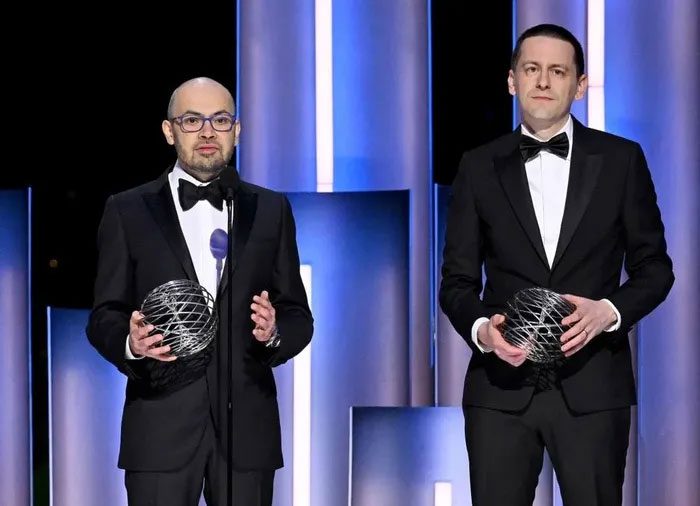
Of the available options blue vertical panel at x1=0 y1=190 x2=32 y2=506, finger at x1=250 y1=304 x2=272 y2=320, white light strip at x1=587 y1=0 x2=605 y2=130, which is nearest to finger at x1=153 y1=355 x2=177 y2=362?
finger at x1=250 y1=304 x2=272 y2=320

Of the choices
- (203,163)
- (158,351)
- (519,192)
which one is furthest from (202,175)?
(519,192)

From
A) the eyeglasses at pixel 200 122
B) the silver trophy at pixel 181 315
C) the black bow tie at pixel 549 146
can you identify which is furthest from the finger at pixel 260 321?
the black bow tie at pixel 549 146

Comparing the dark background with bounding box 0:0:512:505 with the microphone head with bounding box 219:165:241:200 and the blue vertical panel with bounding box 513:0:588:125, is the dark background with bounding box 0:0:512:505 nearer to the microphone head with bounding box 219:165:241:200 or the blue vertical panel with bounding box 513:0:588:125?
the blue vertical panel with bounding box 513:0:588:125

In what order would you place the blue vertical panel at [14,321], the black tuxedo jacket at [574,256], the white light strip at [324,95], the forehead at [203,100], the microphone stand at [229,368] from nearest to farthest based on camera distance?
1. the microphone stand at [229,368]
2. the black tuxedo jacket at [574,256]
3. the forehead at [203,100]
4. the white light strip at [324,95]
5. the blue vertical panel at [14,321]

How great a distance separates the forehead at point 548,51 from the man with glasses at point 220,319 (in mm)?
880

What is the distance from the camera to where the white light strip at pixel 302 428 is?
4.42 metres

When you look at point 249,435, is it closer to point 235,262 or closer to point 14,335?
point 235,262

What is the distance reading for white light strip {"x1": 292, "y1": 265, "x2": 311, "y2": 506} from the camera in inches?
174

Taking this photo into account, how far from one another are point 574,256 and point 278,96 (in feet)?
5.59

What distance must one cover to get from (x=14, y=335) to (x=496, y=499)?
2.30 meters

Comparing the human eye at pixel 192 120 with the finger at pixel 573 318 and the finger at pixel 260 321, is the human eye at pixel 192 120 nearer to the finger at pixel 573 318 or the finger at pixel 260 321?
the finger at pixel 260 321

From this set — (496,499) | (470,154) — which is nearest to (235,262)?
(470,154)

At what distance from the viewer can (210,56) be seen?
4.89 metres

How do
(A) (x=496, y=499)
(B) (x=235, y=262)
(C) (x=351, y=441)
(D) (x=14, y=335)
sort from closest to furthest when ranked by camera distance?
(A) (x=496, y=499), (B) (x=235, y=262), (C) (x=351, y=441), (D) (x=14, y=335)
